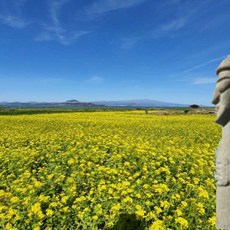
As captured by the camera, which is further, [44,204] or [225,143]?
[44,204]

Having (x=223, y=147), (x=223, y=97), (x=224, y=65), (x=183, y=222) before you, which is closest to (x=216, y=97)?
(x=223, y=97)

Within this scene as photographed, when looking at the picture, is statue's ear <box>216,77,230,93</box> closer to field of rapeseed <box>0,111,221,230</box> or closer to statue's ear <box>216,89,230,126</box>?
statue's ear <box>216,89,230,126</box>

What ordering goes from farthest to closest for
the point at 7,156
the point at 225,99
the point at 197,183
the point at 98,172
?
the point at 7,156 → the point at 98,172 → the point at 197,183 → the point at 225,99

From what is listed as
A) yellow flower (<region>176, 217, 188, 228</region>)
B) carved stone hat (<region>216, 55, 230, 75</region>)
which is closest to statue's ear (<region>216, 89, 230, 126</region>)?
carved stone hat (<region>216, 55, 230, 75</region>)

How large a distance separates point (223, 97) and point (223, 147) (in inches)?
23.9

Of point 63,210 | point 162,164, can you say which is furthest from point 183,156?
point 63,210

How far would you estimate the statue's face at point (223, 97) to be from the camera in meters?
2.84

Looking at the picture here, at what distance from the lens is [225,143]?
3.07 metres

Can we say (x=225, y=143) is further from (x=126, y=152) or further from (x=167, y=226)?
(x=126, y=152)

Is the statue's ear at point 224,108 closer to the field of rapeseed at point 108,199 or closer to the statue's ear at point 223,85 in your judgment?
the statue's ear at point 223,85

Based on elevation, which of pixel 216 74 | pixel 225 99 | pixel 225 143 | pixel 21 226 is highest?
pixel 216 74

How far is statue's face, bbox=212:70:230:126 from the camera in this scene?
9.33ft

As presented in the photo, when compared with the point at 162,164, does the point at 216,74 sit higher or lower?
higher

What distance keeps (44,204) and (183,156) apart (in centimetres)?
455
